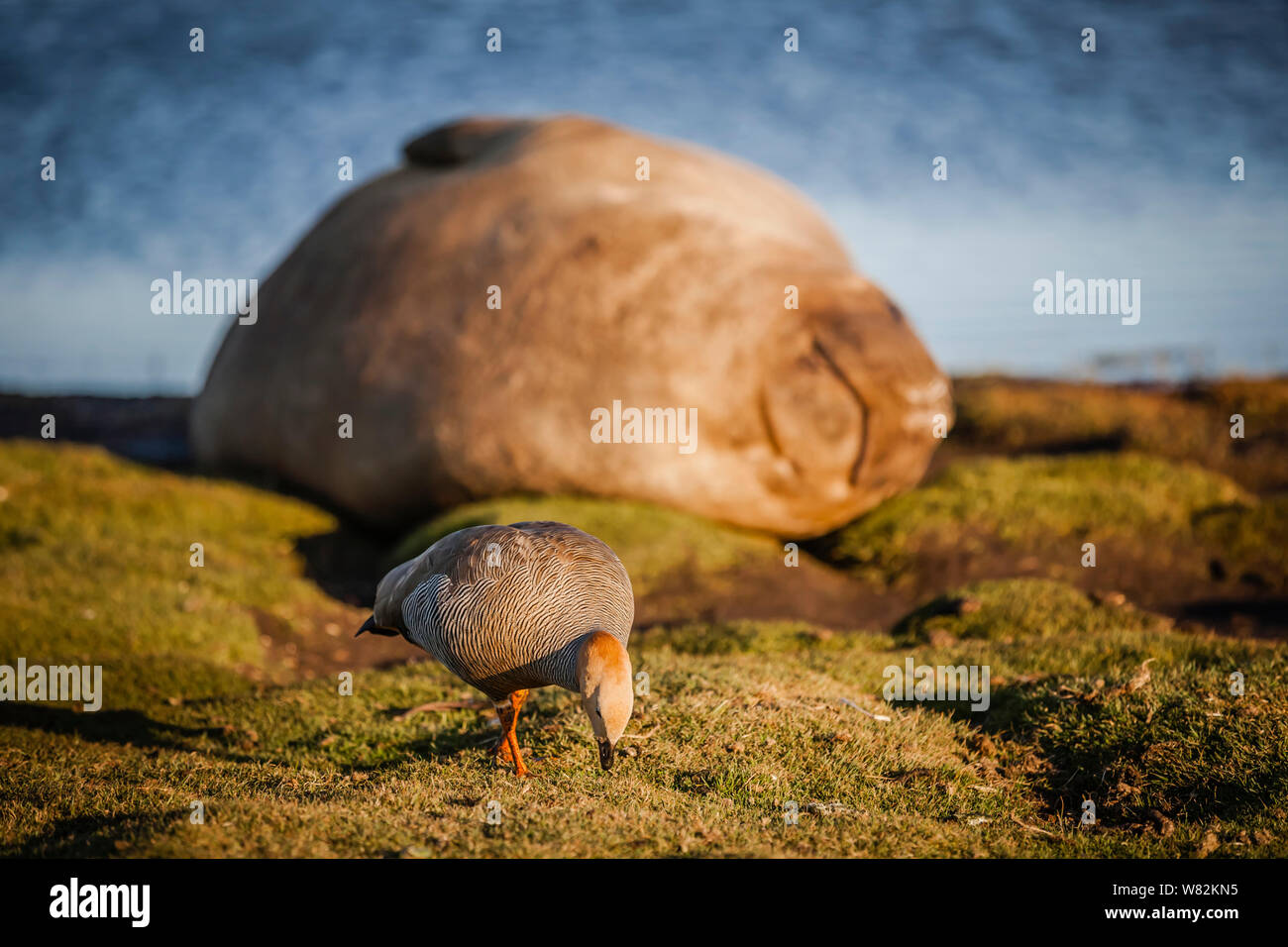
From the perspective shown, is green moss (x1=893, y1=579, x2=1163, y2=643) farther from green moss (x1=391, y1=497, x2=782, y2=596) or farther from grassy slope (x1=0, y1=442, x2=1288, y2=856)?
green moss (x1=391, y1=497, x2=782, y2=596)

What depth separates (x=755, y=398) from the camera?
11945 mm

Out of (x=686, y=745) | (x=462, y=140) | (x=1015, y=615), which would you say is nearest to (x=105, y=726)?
(x=686, y=745)

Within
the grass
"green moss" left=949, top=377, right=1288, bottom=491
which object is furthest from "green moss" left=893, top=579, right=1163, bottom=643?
"green moss" left=949, top=377, right=1288, bottom=491

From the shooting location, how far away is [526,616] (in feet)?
16.2

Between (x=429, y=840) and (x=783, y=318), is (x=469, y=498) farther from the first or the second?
(x=429, y=840)

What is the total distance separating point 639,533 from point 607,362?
2.03 m

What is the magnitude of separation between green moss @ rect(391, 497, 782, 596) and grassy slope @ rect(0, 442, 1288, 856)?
5.49 ft

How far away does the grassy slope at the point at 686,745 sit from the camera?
451 cm

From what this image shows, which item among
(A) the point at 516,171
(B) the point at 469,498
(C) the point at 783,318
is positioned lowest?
(B) the point at 469,498

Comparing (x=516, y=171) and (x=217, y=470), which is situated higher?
(x=516, y=171)

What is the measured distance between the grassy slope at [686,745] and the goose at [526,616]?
1.57ft

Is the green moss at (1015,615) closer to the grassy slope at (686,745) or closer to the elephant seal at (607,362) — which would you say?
the grassy slope at (686,745)
